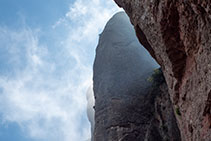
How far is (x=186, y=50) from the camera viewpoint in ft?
21.6

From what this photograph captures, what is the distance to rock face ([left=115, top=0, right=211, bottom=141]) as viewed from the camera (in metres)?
5.43

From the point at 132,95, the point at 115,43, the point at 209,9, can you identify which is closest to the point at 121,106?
the point at 132,95

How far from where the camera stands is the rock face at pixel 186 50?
5430 millimetres

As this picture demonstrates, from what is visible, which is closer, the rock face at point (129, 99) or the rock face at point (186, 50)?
the rock face at point (186, 50)

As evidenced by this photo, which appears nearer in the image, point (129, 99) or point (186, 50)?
point (186, 50)

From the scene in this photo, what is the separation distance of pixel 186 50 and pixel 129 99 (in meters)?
9.12

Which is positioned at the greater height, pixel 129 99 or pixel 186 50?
pixel 129 99

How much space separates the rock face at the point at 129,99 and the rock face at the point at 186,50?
205 inches

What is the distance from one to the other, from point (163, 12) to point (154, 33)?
47.0 inches

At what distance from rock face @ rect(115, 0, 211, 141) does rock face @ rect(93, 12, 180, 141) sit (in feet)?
17.1

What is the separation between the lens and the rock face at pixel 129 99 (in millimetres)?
13820

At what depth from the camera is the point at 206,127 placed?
5.88 metres

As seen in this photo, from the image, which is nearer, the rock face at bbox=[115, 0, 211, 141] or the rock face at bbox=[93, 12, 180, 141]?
the rock face at bbox=[115, 0, 211, 141]

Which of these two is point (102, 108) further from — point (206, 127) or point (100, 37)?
point (206, 127)
